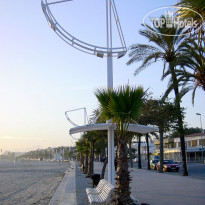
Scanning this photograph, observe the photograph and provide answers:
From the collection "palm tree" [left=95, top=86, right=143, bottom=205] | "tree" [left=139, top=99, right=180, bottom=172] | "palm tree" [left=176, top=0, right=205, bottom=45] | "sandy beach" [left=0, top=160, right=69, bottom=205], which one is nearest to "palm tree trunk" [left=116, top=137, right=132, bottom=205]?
"palm tree" [left=95, top=86, right=143, bottom=205]

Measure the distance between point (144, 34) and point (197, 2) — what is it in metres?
14.8

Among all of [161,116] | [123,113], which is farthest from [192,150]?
[123,113]

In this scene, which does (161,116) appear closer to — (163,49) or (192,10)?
(163,49)

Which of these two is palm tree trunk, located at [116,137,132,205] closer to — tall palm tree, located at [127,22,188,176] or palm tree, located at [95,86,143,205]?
palm tree, located at [95,86,143,205]

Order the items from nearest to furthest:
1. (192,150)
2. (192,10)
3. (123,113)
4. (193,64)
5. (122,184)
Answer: (122,184)
(123,113)
(192,10)
(193,64)
(192,150)

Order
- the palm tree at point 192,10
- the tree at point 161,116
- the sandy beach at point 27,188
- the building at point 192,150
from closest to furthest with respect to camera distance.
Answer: the palm tree at point 192,10, the sandy beach at point 27,188, the tree at point 161,116, the building at point 192,150

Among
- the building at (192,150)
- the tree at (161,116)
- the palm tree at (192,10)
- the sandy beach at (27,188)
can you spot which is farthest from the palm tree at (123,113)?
the building at (192,150)

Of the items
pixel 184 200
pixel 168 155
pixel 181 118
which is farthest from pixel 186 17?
pixel 168 155

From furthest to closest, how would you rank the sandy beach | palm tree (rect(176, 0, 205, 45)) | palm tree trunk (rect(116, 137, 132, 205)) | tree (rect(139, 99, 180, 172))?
tree (rect(139, 99, 180, 172))
the sandy beach
palm tree (rect(176, 0, 205, 45))
palm tree trunk (rect(116, 137, 132, 205))

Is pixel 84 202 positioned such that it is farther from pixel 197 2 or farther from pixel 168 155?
pixel 168 155

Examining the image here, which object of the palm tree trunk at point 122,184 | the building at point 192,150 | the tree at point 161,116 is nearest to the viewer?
the palm tree trunk at point 122,184

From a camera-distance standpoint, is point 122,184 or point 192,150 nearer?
point 122,184

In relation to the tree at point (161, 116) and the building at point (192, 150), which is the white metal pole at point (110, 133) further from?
the building at point (192, 150)

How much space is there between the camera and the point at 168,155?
82.7 meters
